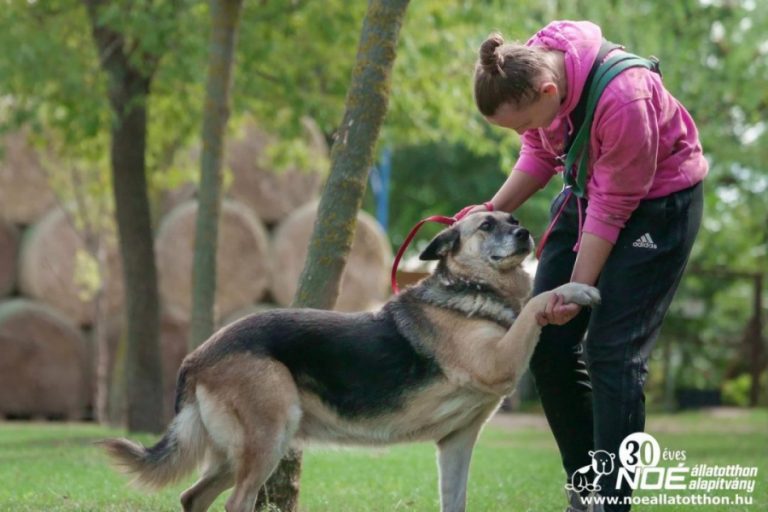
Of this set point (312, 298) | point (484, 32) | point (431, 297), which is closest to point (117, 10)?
point (484, 32)

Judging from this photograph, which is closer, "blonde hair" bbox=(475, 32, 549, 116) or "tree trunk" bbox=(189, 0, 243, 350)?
"blonde hair" bbox=(475, 32, 549, 116)

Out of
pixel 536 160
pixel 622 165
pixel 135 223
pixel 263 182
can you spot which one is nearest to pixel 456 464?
pixel 536 160

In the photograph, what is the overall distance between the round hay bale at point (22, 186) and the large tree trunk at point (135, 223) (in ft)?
20.0

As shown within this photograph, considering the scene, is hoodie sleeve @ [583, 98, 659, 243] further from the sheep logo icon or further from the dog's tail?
the dog's tail

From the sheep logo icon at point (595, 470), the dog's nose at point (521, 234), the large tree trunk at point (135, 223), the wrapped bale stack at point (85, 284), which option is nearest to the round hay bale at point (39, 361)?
the wrapped bale stack at point (85, 284)

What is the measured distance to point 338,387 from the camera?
5891mm

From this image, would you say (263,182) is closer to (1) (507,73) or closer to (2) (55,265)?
(2) (55,265)

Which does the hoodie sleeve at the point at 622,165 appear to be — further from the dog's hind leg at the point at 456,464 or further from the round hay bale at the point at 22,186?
the round hay bale at the point at 22,186

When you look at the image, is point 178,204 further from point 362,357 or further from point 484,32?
point 362,357

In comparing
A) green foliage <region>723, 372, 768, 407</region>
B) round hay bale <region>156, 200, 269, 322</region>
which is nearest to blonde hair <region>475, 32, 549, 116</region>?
round hay bale <region>156, 200, 269, 322</region>

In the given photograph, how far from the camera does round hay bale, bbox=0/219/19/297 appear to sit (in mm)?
19578

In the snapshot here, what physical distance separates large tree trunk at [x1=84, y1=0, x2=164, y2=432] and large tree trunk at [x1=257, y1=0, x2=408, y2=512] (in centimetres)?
685

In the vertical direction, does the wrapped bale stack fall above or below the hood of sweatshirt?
below

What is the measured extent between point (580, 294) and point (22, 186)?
15988 mm
